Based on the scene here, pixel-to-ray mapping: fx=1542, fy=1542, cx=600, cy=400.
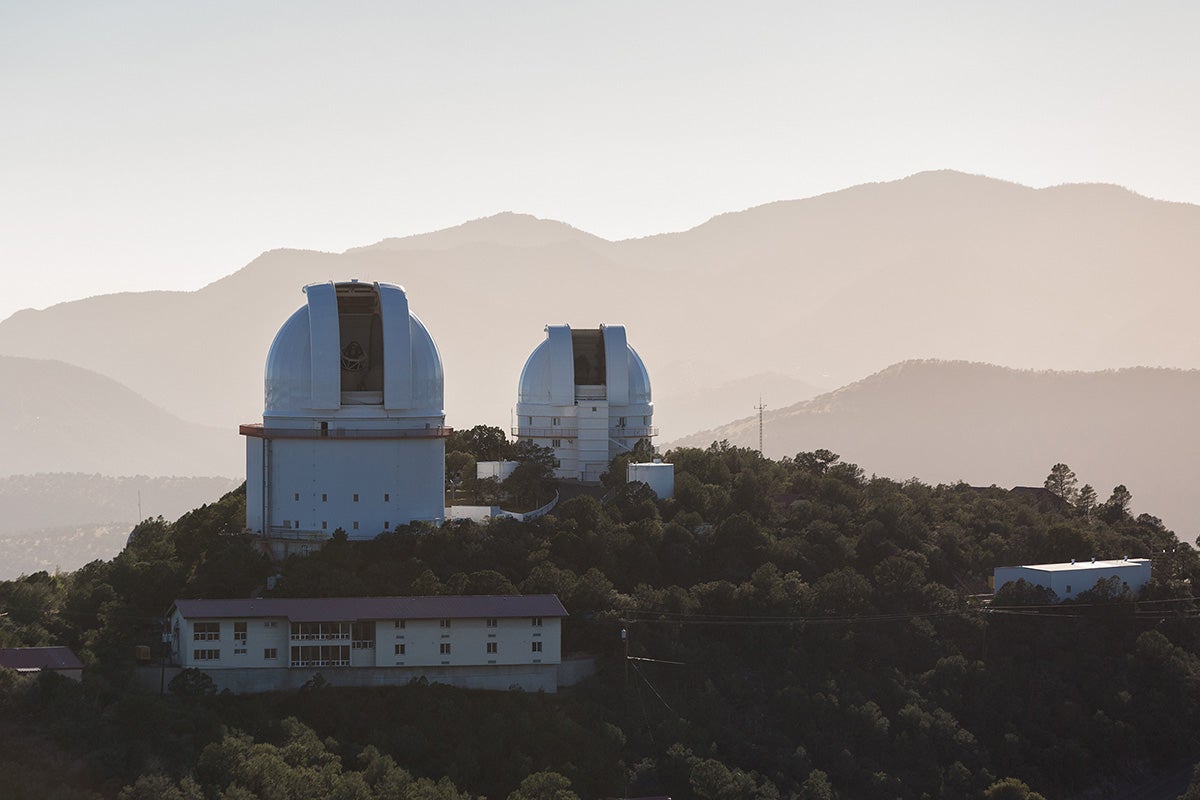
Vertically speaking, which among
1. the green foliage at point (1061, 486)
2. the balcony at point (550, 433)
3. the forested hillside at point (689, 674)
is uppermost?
the balcony at point (550, 433)

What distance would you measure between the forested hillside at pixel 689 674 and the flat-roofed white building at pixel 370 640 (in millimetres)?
1182

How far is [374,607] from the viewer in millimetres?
54906

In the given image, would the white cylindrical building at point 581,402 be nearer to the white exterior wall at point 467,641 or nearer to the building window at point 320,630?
the white exterior wall at point 467,641

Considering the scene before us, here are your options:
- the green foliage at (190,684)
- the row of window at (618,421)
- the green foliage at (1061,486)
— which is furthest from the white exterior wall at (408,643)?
the green foliage at (1061,486)

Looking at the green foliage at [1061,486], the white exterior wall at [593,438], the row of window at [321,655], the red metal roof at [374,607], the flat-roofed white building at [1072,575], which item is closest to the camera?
the red metal roof at [374,607]

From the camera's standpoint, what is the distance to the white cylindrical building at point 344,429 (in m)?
64.1

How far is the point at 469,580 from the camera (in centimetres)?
5862

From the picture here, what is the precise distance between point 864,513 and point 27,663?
38200 mm

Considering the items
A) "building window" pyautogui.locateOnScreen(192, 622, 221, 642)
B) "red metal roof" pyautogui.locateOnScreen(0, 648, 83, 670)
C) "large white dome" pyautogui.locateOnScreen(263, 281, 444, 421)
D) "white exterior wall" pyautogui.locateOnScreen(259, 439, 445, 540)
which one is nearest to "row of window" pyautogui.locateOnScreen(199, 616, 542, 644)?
"building window" pyautogui.locateOnScreen(192, 622, 221, 642)

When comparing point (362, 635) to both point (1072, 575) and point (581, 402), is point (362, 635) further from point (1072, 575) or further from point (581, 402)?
point (1072, 575)

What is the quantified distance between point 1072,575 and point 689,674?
20.2 m

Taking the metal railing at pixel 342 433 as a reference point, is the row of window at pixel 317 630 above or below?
below

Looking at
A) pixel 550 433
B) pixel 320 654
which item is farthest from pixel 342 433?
pixel 550 433

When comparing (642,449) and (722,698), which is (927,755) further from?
(642,449)
